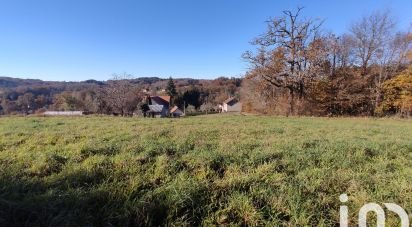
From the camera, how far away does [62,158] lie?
12.9ft

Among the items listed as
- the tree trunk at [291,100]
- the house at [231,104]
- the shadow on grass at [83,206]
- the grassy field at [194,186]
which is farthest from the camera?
the house at [231,104]

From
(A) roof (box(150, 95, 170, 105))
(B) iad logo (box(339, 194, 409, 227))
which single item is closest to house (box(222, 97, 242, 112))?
(A) roof (box(150, 95, 170, 105))

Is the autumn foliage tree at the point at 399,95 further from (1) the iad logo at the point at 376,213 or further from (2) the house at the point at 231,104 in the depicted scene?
(2) the house at the point at 231,104

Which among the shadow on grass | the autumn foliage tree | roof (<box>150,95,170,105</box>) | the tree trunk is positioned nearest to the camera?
the shadow on grass

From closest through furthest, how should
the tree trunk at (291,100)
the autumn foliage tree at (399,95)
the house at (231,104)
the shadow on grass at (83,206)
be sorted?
the shadow on grass at (83,206)
the autumn foliage tree at (399,95)
the tree trunk at (291,100)
the house at (231,104)

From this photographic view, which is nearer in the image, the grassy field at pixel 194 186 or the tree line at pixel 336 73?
the grassy field at pixel 194 186

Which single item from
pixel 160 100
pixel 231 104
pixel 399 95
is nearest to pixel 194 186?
pixel 399 95

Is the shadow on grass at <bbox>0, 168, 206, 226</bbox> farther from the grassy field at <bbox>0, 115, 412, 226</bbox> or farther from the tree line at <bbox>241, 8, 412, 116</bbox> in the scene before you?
the tree line at <bbox>241, 8, 412, 116</bbox>

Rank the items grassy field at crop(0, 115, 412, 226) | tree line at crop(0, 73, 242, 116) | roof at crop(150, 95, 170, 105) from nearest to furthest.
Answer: grassy field at crop(0, 115, 412, 226), tree line at crop(0, 73, 242, 116), roof at crop(150, 95, 170, 105)

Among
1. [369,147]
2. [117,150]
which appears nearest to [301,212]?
[117,150]

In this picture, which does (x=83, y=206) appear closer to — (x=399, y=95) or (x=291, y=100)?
(x=291, y=100)

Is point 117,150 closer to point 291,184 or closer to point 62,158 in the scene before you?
point 62,158

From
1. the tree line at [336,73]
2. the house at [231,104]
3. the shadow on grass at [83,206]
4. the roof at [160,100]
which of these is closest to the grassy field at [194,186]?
the shadow on grass at [83,206]

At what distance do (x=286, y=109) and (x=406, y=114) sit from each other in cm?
1151
